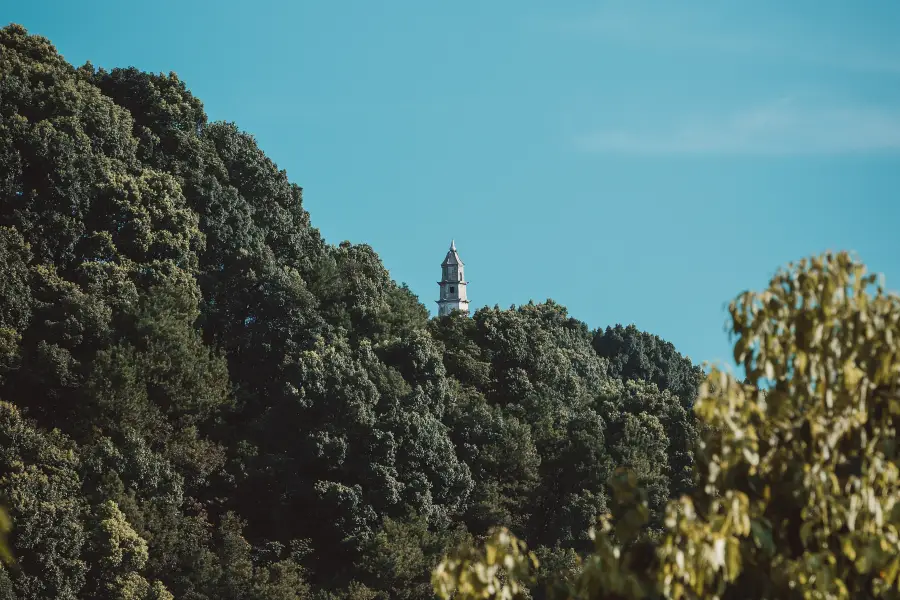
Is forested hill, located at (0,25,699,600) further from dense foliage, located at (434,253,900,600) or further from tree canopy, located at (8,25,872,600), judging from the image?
dense foliage, located at (434,253,900,600)

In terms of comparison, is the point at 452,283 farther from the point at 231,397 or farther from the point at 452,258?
the point at 231,397

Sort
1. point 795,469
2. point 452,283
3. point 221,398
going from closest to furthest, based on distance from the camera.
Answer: point 795,469, point 221,398, point 452,283

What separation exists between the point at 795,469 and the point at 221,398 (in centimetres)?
4204

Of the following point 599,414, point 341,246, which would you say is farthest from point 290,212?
point 599,414

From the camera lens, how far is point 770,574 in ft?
36.4

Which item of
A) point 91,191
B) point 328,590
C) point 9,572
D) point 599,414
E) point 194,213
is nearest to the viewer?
point 9,572

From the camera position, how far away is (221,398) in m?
52.1

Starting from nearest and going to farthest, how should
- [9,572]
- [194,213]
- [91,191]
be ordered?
[9,572] < [91,191] < [194,213]

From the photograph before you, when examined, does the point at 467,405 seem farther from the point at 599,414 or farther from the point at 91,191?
the point at 91,191

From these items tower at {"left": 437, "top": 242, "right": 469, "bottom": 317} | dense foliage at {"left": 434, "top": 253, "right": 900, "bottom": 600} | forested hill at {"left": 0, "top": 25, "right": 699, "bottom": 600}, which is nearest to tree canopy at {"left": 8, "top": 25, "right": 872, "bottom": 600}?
forested hill at {"left": 0, "top": 25, "right": 699, "bottom": 600}

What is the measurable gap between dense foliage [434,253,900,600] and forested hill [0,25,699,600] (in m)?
32.8

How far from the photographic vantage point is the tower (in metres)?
125

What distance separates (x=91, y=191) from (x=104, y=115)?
3.05 metres

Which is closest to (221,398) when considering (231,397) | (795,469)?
(231,397)
